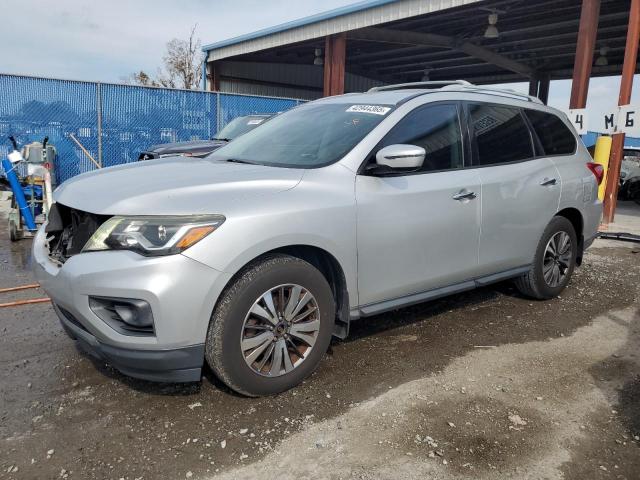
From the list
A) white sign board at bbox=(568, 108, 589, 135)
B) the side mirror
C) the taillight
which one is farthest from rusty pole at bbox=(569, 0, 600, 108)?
the side mirror

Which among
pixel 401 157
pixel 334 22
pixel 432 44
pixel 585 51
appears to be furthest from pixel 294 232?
pixel 432 44

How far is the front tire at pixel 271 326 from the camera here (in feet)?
8.72

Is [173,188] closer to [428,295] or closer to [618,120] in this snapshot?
[428,295]

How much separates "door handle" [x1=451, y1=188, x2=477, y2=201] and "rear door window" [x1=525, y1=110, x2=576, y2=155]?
4.29 feet

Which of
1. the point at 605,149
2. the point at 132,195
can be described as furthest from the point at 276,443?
the point at 605,149

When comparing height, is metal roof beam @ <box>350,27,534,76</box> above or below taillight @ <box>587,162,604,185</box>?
above

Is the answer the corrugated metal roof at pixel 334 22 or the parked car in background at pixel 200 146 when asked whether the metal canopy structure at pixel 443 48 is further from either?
Answer: the parked car in background at pixel 200 146

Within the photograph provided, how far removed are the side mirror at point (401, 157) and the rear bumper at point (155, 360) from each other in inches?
58.1

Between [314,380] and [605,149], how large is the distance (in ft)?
27.8

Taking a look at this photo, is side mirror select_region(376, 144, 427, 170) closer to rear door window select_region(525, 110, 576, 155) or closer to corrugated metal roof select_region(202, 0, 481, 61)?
rear door window select_region(525, 110, 576, 155)

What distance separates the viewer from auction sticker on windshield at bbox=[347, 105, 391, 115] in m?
3.49

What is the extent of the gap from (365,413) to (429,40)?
16.9 meters

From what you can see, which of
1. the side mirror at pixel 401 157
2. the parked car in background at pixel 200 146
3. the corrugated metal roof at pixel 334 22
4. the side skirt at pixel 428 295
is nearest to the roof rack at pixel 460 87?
the side mirror at pixel 401 157

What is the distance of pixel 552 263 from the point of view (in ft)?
15.7
